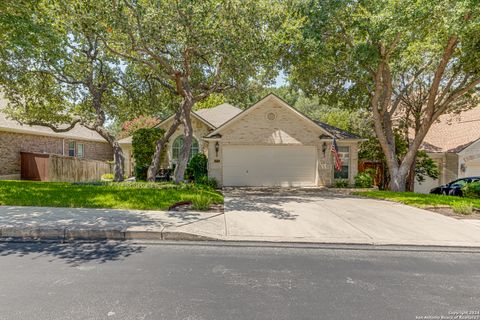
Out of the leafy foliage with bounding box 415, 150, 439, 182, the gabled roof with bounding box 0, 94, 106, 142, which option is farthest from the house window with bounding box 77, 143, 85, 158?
the leafy foliage with bounding box 415, 150, 439, 182

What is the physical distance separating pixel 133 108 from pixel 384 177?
16.6m

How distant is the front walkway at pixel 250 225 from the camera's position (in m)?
5.93

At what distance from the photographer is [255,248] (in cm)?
557

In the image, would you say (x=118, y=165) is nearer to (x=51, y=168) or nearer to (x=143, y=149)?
(x=143, y=149)

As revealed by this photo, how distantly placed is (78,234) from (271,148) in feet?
38.0

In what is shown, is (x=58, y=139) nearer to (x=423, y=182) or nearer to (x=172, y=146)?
(x=172, y=146)

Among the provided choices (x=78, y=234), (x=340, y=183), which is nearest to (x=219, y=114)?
(x=340, y=183)

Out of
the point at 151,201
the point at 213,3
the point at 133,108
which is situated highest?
the point at 213,3

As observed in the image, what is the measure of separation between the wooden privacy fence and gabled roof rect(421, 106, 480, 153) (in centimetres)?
2354

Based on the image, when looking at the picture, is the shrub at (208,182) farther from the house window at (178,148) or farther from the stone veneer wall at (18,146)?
the stone veneer wall at (18,146)

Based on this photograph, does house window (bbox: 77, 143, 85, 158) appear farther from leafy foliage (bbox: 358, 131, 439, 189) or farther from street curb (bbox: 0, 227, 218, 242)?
leafy foliage (bbox: 358, 131, 439, 189)

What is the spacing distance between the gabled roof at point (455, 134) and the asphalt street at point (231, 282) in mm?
16251

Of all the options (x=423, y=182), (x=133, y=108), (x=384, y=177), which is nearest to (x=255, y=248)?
(x=133, y=108)

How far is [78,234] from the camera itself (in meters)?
5.79
